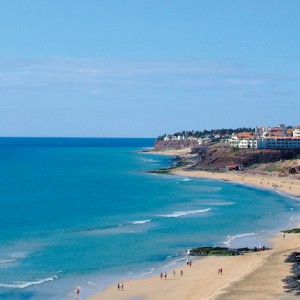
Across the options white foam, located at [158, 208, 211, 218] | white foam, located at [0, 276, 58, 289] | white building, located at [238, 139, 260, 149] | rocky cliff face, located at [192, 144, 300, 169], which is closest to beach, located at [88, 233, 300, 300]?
white foam, located at [0, 276, 58, 289]

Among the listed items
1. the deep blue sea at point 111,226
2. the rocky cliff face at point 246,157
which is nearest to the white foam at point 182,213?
the deep blue sea at point 111,226

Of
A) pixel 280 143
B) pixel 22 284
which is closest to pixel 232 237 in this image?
pixel 22 284

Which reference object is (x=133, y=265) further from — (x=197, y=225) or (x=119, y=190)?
(x=119, y=190)

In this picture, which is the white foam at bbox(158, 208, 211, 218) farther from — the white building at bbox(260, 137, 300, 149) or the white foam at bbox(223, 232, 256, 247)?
the white building at bbox(260, 137, 300, 149)

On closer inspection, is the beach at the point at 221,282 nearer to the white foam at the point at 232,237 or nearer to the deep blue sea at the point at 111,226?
the deep blue sea at the point at 111,226

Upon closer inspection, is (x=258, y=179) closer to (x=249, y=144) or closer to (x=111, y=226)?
(x=249, y=144)

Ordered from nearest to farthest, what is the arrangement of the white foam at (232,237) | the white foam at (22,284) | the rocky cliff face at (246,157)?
the white foam at (22,284)
the white foam at (232,237)
the rocky cliff face at (246,157)
